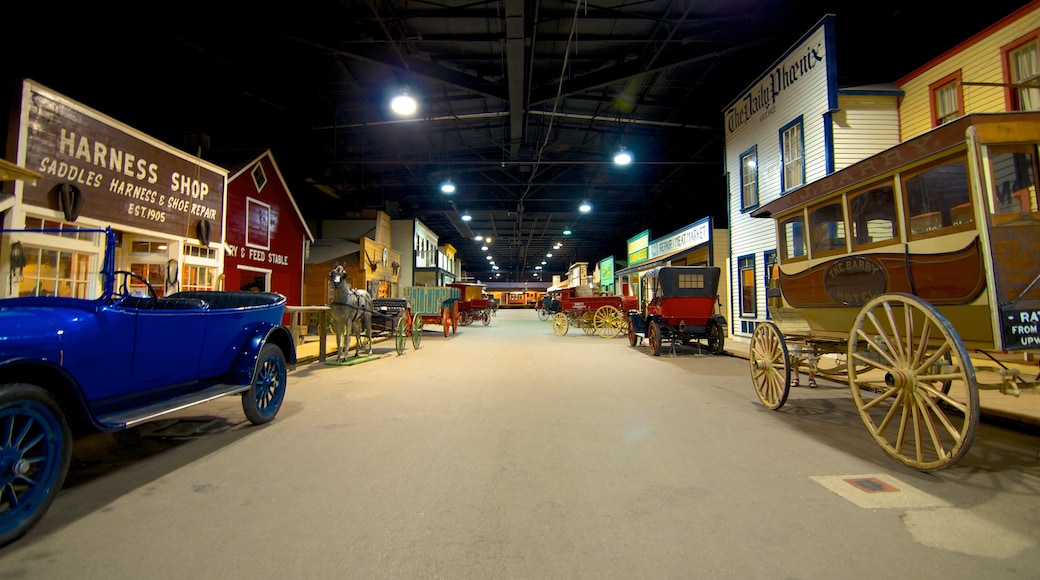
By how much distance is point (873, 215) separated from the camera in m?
3.84

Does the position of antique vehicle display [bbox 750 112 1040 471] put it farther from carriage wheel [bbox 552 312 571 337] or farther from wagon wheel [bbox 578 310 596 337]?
wagon wheel [bbox 578 310 596 337]

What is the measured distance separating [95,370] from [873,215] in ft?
20.9

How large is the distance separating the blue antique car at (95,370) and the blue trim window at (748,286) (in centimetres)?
1277

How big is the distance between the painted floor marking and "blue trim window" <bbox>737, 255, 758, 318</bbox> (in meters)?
10.5

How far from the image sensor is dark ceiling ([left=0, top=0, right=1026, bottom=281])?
738 cm

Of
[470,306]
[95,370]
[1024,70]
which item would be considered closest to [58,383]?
[95,370]

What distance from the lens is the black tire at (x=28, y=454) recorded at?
2100 millimetres

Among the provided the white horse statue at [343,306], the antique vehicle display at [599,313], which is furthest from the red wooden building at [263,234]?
the antique vehicle display at [599,313]

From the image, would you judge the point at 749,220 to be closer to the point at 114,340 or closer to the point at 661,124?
the point at 661,124

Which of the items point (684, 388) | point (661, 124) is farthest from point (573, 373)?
point (661, 124)

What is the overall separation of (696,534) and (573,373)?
5.56 metres

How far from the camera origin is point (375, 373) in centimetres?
773

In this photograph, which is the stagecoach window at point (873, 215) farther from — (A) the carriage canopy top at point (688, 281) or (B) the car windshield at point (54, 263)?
(B) the car windshield at point (54, 263)

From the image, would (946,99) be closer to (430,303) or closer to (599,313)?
(599,313)
